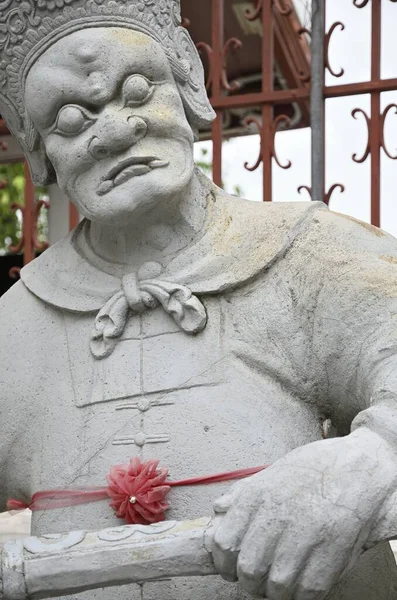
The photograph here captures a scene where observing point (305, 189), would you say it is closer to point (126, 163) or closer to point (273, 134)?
point (273, 134)

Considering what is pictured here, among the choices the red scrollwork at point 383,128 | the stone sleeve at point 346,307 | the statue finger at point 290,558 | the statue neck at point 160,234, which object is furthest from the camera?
the red scrollwork at point 383,128

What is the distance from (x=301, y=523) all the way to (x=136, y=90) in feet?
3.13

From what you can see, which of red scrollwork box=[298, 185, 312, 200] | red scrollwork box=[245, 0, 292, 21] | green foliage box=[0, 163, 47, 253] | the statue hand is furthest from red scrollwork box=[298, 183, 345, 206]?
green foliage box=[0, 163, 47, 253]

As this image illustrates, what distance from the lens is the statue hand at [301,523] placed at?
8.59 feet

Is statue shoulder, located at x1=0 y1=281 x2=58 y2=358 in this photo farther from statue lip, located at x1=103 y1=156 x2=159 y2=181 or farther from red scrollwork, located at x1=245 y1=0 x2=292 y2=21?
red scrollwork, located at x1=245 y1=0 x2=292 y2=21

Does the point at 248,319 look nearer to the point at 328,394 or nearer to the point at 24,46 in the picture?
the point at 328,394

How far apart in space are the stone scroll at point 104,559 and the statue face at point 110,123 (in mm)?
672

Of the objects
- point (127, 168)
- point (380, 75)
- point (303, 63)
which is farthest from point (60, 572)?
point (303, 63)

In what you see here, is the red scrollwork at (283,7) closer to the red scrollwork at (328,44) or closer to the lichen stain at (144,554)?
the red scrollwork at (328,44)

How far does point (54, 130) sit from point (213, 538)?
942mm

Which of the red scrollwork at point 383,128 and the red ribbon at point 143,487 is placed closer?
the red ribbon at point 143,487

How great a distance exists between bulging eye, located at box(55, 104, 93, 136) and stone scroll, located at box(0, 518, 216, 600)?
2.66 ft

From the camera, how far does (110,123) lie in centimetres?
307

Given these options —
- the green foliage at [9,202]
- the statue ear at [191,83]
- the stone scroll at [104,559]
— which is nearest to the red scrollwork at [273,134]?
the statue ear at [191,83]
